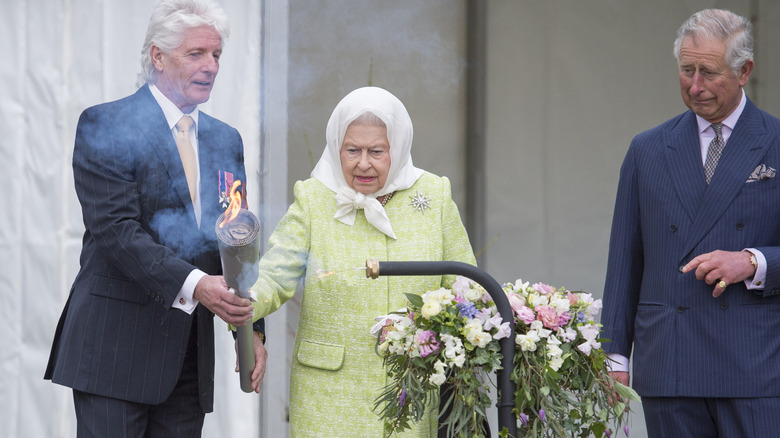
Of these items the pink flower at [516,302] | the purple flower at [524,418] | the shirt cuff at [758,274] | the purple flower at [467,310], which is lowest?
the purple flower at [524,418]

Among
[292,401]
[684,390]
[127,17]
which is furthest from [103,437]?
[127,17]

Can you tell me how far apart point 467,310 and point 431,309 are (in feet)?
0.32

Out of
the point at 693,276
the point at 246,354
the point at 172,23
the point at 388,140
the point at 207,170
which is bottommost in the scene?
the point at 246,354

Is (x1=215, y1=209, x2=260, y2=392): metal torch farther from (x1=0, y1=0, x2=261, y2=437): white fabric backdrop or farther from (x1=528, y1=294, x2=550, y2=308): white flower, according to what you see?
(x1=0, y1=0, x2=261, y2=437): white fabric backdrop

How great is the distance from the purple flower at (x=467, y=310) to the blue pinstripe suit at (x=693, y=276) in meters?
0.80

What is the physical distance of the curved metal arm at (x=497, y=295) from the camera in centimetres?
221

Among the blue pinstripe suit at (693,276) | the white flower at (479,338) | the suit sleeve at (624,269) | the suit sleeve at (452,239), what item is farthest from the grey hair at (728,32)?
the white flower at (479,338)

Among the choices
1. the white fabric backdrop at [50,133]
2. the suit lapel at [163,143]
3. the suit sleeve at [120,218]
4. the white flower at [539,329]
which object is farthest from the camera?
the white fabric backdrop at [50,133]

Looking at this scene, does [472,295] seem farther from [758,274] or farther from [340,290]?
[758,274]

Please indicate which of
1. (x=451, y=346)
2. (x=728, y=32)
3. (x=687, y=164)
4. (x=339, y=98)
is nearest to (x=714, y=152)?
(x=687, y=164)

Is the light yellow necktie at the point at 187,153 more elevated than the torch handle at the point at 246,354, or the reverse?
the light yellow necktie at the point at 187,153

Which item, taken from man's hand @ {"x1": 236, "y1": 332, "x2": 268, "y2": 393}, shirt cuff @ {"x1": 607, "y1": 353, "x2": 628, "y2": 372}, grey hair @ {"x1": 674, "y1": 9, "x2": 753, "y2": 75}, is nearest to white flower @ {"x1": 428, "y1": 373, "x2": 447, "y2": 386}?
man's hand @ {"x1": 236, "y1": 332, "x2": 268, "y2": 393}

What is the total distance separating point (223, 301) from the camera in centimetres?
252

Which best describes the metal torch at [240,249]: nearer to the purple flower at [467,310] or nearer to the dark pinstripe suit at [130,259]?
the dark pinstripe suit at [130,259]
